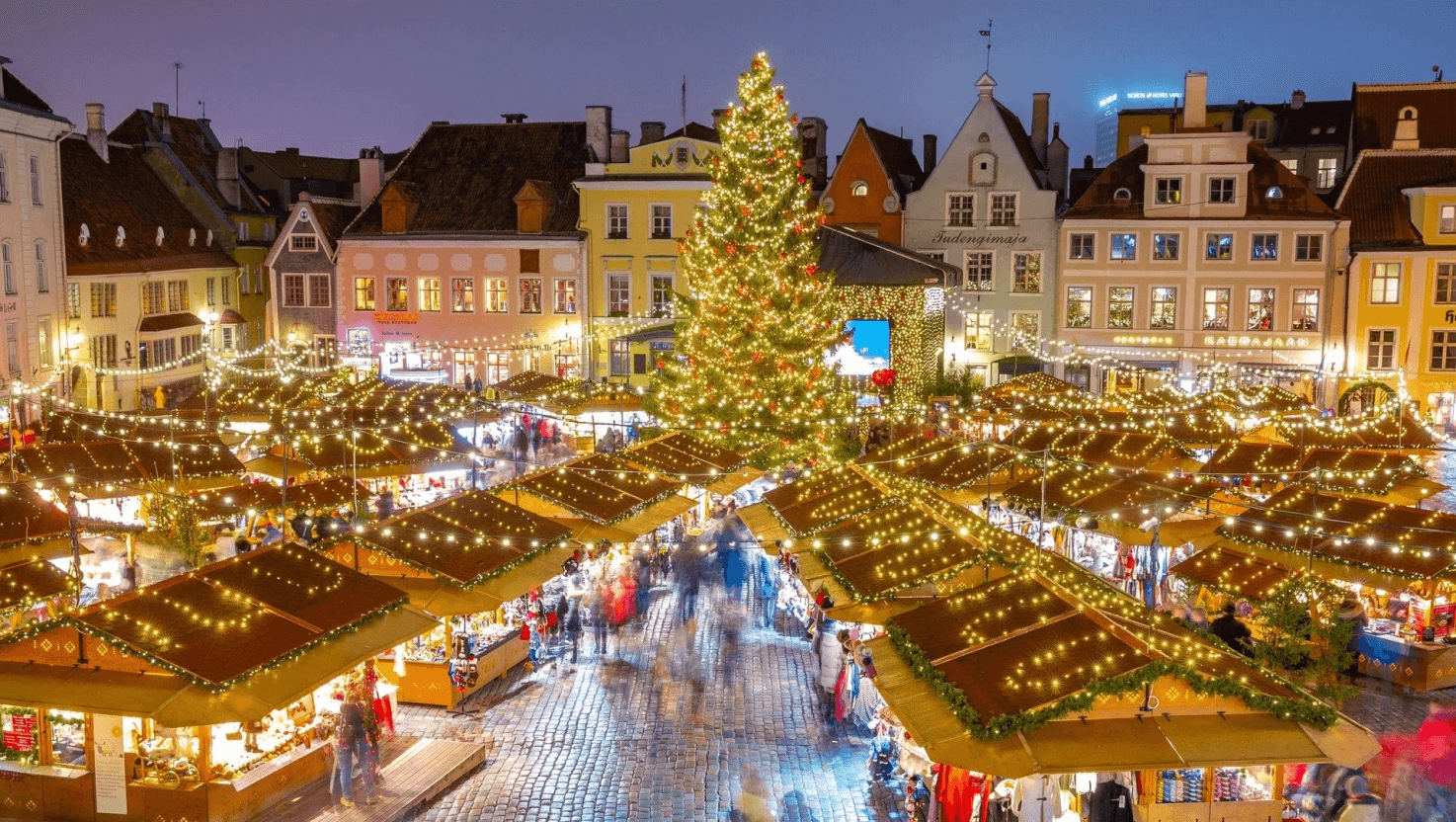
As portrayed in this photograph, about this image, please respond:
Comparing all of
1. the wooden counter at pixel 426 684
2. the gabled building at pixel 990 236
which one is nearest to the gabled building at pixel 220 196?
the gabled building at pixel 990 236

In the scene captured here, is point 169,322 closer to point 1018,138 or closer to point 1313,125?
point 1018,138

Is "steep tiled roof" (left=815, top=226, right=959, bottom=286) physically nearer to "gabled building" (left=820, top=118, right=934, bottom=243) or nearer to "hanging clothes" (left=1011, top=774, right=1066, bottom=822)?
"gabled building" (left=820, top=118, right=934, bottom=243)

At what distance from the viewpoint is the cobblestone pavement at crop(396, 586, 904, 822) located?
13.3 m

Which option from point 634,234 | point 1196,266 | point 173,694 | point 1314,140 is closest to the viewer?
point 173,694

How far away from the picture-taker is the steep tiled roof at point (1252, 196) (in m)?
41.6

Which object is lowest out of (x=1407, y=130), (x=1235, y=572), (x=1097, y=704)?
(x=1235, y=572)

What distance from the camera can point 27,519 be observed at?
59.2ft

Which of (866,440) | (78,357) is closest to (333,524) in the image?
(866,440)

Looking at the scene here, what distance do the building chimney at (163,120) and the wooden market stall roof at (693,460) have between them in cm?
3578

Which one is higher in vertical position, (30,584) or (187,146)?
(187,146)

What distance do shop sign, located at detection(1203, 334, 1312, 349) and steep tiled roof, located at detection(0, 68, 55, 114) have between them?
34937 mm

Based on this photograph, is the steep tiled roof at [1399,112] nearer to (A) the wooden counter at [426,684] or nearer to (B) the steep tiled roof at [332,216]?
(B) the steep tiled roof at [332,216]

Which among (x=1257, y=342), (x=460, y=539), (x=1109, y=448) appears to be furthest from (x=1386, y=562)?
(x=1257, y=342)

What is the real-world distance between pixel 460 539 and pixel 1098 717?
8619 mm
